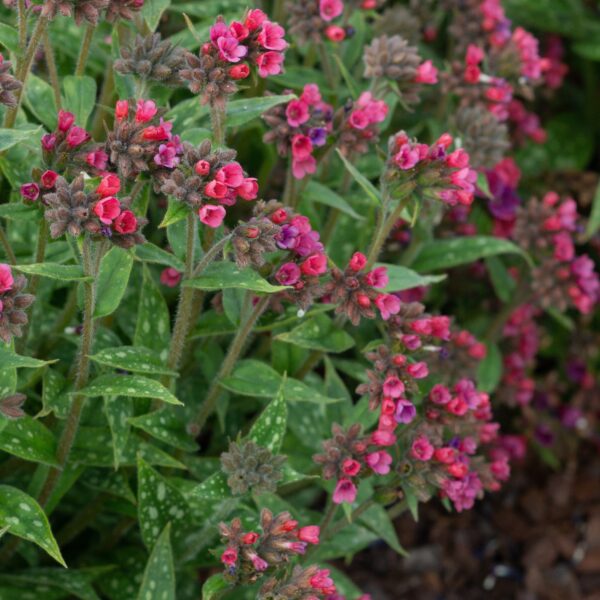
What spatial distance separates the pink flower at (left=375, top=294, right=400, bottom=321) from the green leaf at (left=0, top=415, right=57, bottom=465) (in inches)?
35.1

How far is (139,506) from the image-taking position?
253 cm

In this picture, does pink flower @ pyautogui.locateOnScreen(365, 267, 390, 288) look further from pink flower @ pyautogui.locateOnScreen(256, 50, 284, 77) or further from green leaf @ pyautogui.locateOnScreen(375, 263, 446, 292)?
pink flower @ pyautogui.locateOnScreen(256, 50, 284, 77)

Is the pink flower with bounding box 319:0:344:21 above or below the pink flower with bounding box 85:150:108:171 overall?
above

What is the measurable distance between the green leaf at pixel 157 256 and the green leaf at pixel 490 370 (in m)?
1.55

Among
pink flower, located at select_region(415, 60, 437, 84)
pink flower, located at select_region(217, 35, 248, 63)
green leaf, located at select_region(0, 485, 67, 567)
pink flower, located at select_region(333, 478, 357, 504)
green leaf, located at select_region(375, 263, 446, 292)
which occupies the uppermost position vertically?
pink flower, located at select_region(217, 35, 248, 63)

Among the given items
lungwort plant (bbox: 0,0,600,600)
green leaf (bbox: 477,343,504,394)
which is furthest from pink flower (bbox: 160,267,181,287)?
green leaf (bbox: 477,343,504,394)

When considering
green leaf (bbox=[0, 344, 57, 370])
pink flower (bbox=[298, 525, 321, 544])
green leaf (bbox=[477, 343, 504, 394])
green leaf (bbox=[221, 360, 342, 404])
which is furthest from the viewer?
green leaf (bbox=[477, 343, 504, 394])

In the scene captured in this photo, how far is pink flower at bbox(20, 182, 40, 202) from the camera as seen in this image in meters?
2.22

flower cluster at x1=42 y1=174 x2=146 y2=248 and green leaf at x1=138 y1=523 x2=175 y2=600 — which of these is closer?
flower cluster at x1=42 y1=174 x2=146 y2=248

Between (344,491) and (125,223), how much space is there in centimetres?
88

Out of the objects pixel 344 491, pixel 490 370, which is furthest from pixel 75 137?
pixel 490 370

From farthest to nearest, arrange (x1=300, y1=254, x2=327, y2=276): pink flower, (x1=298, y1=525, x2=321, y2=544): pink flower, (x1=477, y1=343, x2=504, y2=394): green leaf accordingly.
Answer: (x1=477, y1=343, x2=504, y2=394): green leaf → (x1=300, y1=254, x2=327, y2=276): pink flower → (x1=298, y1=525, x2=321, y2=544): pink flower

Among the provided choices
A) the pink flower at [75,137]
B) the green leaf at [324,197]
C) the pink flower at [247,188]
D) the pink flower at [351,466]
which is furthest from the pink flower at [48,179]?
the pink flower at [351,466]

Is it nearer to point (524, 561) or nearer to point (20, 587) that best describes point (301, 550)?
point (20, 587)
